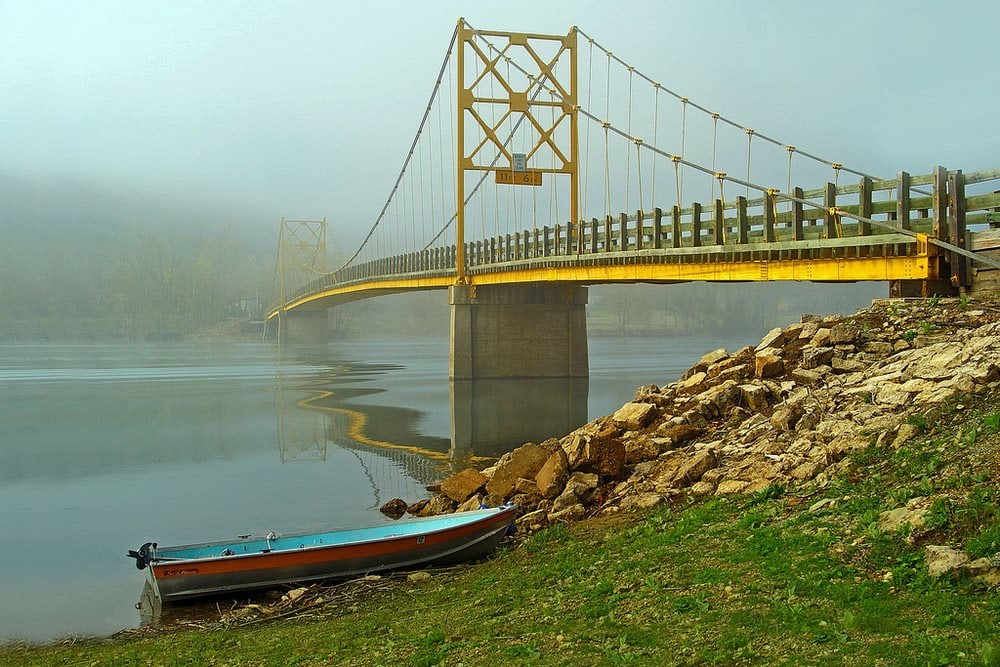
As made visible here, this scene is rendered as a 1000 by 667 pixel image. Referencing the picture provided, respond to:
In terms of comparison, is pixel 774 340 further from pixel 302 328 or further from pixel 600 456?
pixel 302 328

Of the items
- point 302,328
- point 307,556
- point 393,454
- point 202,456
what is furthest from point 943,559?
point 302,328

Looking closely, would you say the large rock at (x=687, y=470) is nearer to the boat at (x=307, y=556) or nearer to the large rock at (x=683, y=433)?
the large rock at (x=683, y=433)

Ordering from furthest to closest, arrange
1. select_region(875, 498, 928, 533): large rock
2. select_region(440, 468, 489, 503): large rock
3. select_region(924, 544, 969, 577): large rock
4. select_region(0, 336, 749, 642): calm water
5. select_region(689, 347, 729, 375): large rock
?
select_region(689, 347, 729, 375): large rock < select_region(440, 468, 489, 503): large rock < select_region(0, 336, 749, 642): calm water < select_region(875, 498, 928, 533): large rock < select_region(924, 544, 969, 577): large rock

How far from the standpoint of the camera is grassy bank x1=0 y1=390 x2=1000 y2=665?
7.40m

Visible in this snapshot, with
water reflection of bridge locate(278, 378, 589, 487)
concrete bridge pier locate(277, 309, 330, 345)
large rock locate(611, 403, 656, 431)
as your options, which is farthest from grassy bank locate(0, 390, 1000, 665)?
concrete bridge pier locate(277, 309, 330, 345)

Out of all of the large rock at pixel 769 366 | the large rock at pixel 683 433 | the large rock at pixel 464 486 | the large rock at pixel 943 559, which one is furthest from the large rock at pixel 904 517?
the large rock at pixel 464 486

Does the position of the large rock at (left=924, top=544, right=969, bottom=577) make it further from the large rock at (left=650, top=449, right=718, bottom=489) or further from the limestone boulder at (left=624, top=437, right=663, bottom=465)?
the limestone boulder at (left=624, top=437, right=663, bottom=465)

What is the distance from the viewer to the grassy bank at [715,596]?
24.3 ft

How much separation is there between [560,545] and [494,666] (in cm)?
468

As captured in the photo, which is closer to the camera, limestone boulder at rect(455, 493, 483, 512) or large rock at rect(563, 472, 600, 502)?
large rock at rect(563, 472, 600, 502)

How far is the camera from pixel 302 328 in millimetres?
117125

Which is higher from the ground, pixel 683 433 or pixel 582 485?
pixel 683 433

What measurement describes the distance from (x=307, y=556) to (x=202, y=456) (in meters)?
16.9

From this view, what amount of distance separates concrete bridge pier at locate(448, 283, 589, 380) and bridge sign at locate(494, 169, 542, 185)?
523cm
